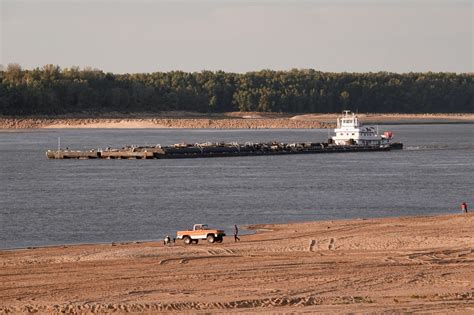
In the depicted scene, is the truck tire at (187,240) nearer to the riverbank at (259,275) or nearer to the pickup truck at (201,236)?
the pickup truck at (201,236)

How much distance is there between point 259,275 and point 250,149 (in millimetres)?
83472

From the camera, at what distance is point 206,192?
2702 inches

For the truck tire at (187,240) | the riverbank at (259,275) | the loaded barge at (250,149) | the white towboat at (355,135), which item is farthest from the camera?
the white towboat at (355,135)

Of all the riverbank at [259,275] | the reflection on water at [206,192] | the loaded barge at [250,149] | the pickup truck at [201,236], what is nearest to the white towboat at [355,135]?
the loaded barge at [250,149]

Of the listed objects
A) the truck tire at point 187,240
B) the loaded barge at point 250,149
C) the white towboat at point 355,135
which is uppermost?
the truck tire at point 187,240

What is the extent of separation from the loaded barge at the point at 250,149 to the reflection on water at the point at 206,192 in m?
3.04

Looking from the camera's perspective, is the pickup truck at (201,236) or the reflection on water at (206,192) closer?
the pickup truck at (201,236)

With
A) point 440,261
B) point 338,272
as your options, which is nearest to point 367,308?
point 338,272

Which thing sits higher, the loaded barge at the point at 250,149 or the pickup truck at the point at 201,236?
the pickup truck at the point at 201,236

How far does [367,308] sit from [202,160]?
80.5 m

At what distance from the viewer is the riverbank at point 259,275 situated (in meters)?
28.1

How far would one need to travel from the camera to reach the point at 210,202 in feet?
202

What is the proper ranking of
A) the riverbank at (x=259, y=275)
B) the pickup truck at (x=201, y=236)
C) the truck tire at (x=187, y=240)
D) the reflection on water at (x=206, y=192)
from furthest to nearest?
the reflection on water at (x=206, y=192)
the truck tire at (x=187, y=240)
the pickup truck at (x=201, y=236)
the riverbank at (x=259, y=275)

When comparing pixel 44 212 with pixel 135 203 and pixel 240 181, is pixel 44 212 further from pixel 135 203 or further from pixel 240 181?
pixel 240 181
